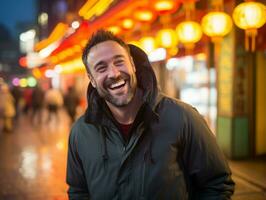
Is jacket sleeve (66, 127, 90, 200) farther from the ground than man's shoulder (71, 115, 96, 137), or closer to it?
A: closer to it

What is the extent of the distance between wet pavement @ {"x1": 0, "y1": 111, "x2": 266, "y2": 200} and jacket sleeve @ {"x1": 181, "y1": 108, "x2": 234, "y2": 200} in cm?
459

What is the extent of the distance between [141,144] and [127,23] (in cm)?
999

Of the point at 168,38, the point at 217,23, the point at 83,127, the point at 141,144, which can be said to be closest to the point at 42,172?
the point at 168,38

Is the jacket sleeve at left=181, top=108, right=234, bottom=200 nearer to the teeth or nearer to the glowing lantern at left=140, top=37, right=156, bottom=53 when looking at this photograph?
the teeth

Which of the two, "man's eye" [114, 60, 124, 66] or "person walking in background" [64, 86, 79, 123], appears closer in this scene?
"man's eye" [114, 60, 124, 66]

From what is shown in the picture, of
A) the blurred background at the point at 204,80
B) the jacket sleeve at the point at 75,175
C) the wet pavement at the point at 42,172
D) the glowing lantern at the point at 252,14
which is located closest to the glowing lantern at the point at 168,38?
the blurred background at the point at 204,80

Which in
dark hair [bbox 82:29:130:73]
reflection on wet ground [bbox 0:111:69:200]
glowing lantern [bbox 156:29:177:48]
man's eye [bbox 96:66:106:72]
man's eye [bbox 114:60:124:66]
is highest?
A: glowing lantern [bbox 156:29:177:48]

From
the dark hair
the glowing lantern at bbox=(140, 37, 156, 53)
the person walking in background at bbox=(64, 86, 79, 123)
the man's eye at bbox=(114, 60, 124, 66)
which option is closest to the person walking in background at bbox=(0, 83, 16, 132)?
the person walking in background at bbox=(64, 86, 79, 123)

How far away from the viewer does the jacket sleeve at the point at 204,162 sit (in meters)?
2.36

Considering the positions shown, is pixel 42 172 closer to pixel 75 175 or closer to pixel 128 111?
pixel 75 175

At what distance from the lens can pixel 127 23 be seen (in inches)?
477

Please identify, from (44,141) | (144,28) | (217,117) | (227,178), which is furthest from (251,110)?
(227,178)

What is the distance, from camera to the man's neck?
8.10 ft

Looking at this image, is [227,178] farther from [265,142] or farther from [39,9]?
[39,9]
